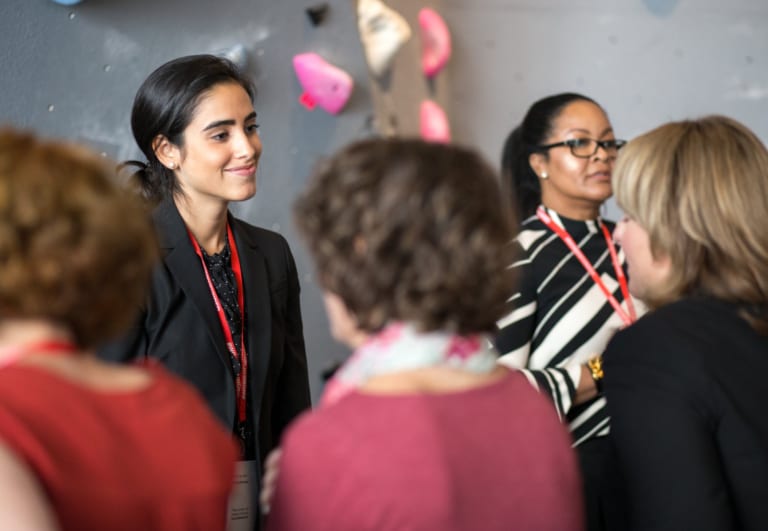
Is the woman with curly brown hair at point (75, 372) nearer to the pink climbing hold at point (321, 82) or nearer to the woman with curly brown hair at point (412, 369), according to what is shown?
the woman with curly brown hair at point (412, 369)

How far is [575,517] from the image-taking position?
1268 mm

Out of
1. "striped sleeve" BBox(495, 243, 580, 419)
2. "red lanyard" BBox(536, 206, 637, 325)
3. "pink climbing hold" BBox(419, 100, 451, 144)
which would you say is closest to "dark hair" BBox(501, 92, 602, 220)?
"red lanyard" BBox(536, 206, 637, 325)

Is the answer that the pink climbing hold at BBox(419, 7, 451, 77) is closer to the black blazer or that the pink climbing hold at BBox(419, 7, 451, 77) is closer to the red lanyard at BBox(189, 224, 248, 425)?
the black blazer

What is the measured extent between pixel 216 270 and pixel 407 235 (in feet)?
4.20

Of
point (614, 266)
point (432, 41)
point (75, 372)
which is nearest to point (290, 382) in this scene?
point (614, 266)

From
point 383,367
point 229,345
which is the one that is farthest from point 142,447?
point 229,345

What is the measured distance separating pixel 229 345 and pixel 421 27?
2.28m

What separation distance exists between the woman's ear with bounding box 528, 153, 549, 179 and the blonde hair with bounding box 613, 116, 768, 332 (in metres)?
1.09

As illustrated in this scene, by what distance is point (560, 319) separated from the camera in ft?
8.16

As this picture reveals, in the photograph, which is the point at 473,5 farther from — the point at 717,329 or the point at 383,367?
the point at 383,367

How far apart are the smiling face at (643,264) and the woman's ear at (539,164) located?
1060 millimetres

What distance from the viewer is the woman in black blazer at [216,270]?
2.21 m

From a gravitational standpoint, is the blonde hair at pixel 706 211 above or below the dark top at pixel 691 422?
above

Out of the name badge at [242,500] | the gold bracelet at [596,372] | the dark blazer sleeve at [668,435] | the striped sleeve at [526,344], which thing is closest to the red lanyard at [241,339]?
the name badge at [242,500]
